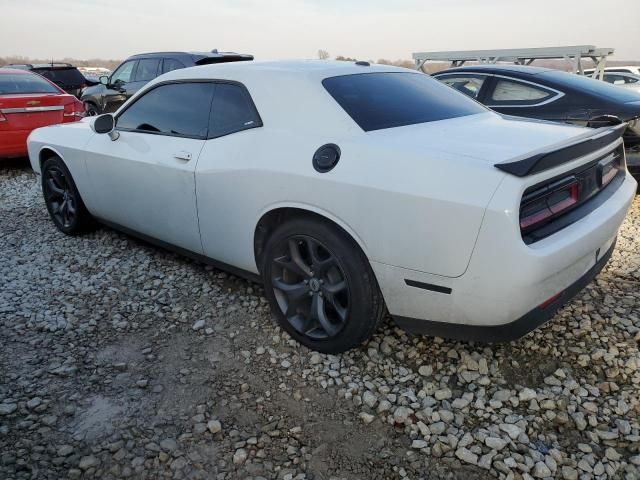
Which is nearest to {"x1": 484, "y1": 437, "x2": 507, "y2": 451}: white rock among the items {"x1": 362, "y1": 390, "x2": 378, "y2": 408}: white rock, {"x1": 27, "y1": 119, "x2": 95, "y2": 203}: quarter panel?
{"x1": 362, "y1": 390, "x2": 378, "y2": 408}: white rock

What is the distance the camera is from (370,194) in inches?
83.8

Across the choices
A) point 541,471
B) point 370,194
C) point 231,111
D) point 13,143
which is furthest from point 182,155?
point 13,143

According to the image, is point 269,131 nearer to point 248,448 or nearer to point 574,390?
point 248,448

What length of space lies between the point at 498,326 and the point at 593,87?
3.89m

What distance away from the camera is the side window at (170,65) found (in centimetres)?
782

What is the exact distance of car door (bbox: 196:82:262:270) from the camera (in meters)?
2.69

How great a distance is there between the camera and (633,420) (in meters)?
2.12

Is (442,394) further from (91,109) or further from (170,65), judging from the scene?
(91,109)

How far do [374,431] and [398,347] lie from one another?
63cm

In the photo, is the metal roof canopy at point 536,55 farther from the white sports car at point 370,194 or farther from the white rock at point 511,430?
the white rock at point 511,430

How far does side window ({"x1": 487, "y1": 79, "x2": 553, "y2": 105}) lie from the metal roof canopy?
20.6 ft

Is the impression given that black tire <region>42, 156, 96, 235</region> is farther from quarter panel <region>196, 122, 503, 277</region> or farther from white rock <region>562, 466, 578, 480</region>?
white rock <region>562, 466, 578, 480</region>

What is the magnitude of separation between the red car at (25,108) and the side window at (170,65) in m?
1.53

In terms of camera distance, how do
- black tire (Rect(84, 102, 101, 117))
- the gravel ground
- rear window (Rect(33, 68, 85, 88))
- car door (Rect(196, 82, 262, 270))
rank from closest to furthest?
the gravel ground < car door (Rect(196, 82, 262, 270)) < black tire (Rect(84, 102, 101, 117)) < rear window (Rect(33, 68, 85, 88))
